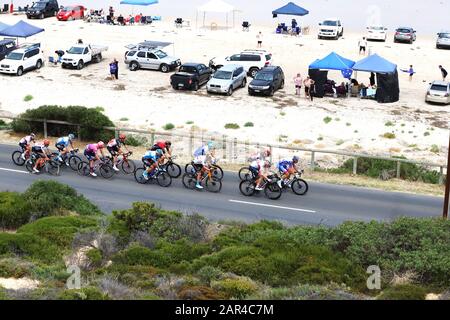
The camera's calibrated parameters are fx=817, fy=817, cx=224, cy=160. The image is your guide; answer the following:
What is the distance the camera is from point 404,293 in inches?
500

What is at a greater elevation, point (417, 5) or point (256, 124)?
point (417, 5)

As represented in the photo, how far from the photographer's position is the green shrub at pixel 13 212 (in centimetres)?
1919

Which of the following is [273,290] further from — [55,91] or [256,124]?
[55,91]

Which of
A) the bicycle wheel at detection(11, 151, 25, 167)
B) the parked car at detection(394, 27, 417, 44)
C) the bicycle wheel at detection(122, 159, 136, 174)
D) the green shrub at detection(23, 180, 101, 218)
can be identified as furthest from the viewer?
the parked car at detection(394, 27, 417, 44)

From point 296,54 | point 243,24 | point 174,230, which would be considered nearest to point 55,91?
point 296,54

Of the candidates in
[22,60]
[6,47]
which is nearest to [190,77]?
[22,60]

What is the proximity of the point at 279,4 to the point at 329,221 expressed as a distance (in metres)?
47.5

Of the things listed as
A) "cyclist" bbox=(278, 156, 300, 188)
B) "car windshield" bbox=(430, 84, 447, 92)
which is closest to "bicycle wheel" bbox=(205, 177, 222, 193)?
"cyclist" bbox=(278, 156, 300, 188)

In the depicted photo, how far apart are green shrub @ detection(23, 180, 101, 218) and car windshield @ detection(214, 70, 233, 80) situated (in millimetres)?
19545

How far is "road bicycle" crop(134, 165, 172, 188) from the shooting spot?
24953 millimetres

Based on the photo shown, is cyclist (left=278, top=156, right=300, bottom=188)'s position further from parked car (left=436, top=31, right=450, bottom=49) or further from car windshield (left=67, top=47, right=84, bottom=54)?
parked car (left=436, top=31, right=450, bottom=49)

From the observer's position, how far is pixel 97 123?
30.2 m

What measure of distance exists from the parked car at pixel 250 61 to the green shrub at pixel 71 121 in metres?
14.5

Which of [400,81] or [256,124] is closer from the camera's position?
[256,124]
